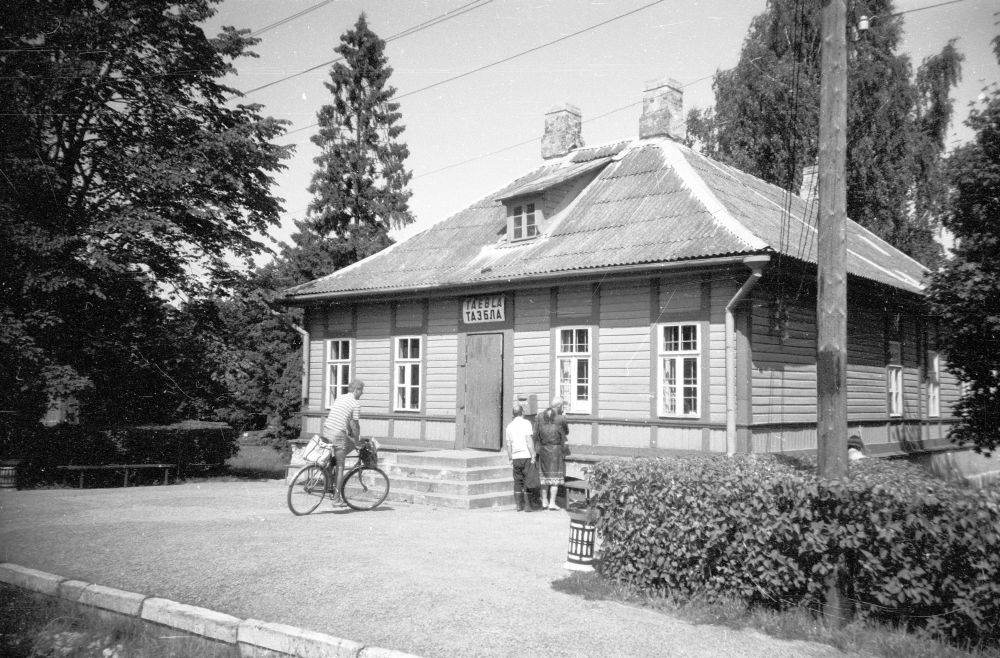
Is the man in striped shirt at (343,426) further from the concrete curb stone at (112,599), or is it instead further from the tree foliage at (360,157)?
the tree foliage at (360,157)

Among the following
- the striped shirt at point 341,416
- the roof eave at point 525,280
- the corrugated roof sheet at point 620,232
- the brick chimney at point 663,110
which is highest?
the brick chimney at point 663,110

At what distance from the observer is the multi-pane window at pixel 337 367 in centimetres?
2067

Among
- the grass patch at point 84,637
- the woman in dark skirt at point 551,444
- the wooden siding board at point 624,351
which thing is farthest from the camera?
the wooden siding board at point 624,351

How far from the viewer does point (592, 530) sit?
27.5 feet

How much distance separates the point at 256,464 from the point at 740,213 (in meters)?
17.4

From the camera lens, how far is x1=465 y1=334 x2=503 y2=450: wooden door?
1741cm


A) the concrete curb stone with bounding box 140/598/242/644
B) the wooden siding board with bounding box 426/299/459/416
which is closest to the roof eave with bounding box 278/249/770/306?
the wooden siding board with bounding box 426/299/459/416

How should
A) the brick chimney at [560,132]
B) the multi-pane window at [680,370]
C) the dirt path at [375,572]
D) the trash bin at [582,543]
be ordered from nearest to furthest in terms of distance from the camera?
the dirt path at [375,572] < the trash bin at [582,543] < the multi-pane window at [680,370] < the brick chimney at [560,132]

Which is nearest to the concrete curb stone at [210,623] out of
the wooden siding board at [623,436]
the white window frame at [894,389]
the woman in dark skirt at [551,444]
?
the woman in dark skirt at [551,444]

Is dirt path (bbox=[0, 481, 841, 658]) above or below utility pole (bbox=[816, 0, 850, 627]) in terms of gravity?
below

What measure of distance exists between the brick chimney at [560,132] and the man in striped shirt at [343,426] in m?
12.7

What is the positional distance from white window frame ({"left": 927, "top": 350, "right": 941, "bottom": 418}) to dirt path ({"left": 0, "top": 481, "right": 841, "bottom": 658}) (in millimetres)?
14007

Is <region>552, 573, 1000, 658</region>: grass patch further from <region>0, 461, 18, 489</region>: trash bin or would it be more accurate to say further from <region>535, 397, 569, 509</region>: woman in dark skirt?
<region>0, 461, 18, 489</region>: trash bin

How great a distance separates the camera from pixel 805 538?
265 inches
